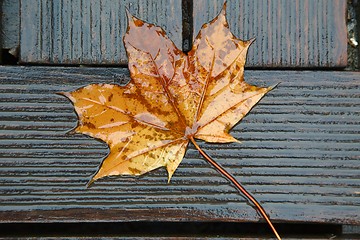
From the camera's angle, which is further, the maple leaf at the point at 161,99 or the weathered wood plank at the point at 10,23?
the weathered wood plank at the point at 10,23

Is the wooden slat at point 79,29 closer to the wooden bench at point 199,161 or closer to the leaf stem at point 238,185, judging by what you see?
the wooden bench at point 199,161

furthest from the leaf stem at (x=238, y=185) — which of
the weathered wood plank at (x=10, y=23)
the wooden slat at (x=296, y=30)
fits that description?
the weathered wood plank at (x=10, y=23)

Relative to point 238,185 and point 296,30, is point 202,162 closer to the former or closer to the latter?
point 238,185

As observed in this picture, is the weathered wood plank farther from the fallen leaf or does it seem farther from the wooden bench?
the fallen leaf

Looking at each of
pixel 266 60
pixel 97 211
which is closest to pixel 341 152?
pixel 266 60

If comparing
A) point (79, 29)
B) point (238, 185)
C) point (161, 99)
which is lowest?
point (238, 185)

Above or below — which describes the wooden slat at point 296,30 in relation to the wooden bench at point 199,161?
above

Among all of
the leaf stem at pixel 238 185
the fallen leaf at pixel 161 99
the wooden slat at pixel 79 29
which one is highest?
the wooden slat at pixel 79 29

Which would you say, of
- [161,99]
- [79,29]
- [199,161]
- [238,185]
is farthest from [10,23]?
[238,185]
